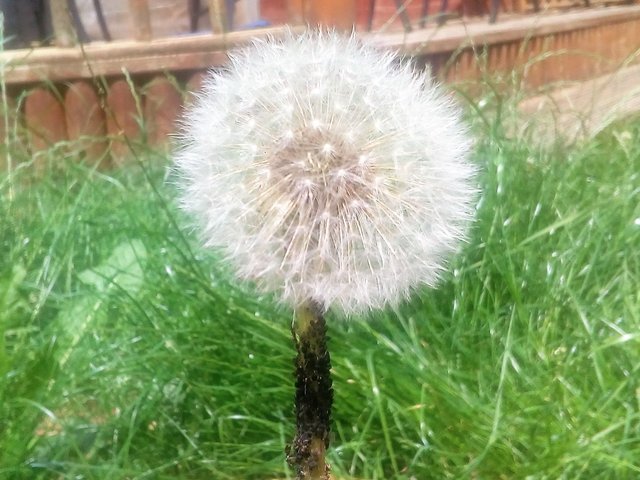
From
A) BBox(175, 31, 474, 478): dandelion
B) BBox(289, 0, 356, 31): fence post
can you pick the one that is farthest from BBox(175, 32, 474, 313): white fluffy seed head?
BBox(289, 0, 356, 31): fence post

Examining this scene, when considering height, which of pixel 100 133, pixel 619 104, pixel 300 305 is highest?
pixel 300 305

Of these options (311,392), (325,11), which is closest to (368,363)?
(311,392)

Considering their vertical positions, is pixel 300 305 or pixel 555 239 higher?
pixel 300 305

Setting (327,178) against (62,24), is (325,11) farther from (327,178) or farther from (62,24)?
(327,178)

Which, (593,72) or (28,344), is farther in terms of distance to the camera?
(593,72)

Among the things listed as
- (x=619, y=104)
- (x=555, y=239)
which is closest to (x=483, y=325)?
(x=555, y=239)

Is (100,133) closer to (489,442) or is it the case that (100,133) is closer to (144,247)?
(144,247)

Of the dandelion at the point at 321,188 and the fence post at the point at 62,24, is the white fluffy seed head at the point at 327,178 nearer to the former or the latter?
the dandelion at the point at 321,188

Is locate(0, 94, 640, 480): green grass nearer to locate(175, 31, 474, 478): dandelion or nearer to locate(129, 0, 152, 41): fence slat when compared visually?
locate(175, 31, 474, 478): dandelion

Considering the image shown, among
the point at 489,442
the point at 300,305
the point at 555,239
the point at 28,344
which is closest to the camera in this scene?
the point at 300,305
